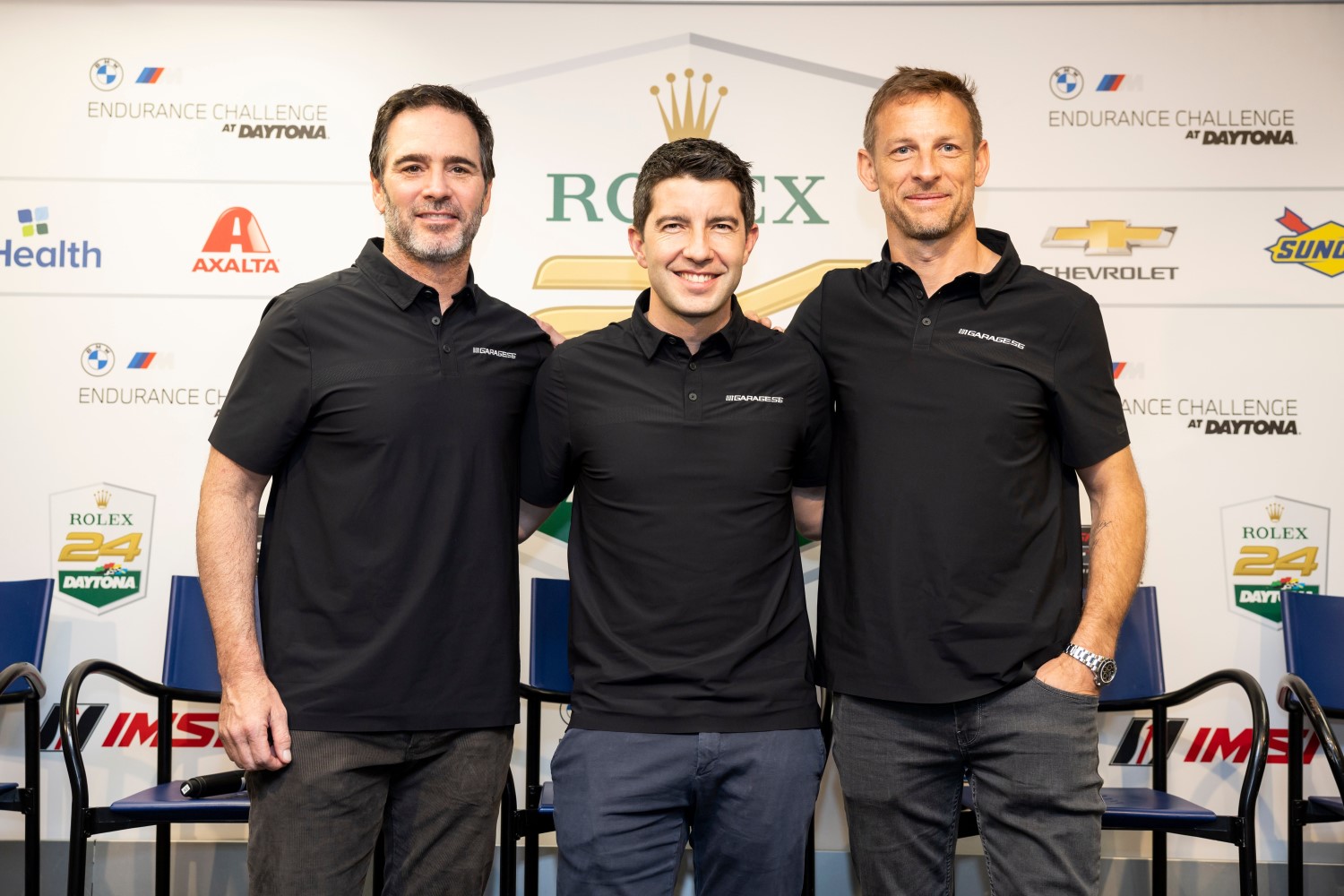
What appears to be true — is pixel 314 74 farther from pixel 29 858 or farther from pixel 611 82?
pixel 29 858

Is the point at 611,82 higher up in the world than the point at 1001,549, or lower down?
higher up

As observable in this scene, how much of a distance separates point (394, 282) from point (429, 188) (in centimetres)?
20

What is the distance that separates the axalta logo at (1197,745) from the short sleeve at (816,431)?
1.85 m

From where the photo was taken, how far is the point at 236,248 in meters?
3.46

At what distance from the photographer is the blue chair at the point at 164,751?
2.67 metres

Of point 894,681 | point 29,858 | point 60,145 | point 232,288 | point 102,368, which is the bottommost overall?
point 29,858

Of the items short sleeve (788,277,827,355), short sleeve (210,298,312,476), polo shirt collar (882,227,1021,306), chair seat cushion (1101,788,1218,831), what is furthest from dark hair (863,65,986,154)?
chair seat cushion (1101,788,1218,831)

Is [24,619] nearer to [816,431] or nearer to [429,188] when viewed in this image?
[429,188]

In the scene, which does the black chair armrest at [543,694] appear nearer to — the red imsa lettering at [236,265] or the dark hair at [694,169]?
the dark hair at [694,169]

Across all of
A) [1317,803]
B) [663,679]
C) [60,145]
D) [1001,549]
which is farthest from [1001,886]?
[60,145]

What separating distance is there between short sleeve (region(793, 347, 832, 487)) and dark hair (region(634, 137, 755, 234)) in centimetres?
34

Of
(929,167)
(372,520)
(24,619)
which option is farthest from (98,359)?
(929,167)

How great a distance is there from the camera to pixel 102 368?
346 cm

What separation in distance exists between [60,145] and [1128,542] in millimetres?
3388
